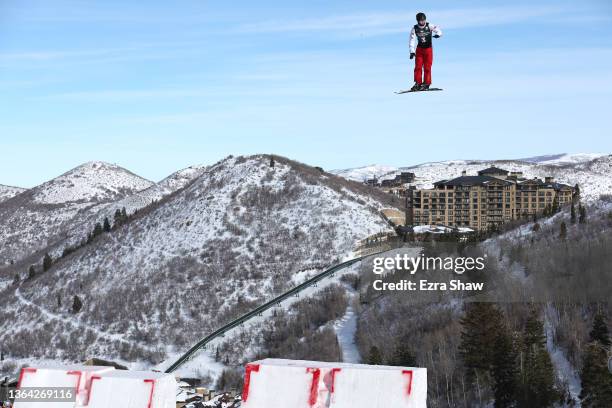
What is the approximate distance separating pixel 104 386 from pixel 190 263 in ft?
294

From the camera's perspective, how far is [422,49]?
67.2ft

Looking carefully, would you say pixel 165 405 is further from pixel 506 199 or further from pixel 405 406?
pixel 506 199

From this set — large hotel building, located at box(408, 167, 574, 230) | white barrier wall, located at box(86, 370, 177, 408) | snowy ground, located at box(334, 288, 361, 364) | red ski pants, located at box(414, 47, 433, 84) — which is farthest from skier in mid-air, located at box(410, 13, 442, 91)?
large hotel building, located at box(408, 167, 574, 230)

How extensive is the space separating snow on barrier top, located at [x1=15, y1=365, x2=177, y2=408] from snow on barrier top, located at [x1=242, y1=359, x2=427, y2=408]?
200 centimetres

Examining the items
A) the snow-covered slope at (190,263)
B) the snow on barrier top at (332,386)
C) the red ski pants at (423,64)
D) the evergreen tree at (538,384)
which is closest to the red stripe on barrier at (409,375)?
the snow on barrier top at (332,386)

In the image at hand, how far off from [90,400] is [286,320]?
206 feet

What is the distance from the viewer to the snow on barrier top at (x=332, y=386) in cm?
1856

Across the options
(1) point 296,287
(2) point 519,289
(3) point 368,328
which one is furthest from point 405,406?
(1) point 296,287

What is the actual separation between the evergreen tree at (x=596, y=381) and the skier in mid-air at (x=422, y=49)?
24.9 meters

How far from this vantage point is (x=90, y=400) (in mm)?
19672

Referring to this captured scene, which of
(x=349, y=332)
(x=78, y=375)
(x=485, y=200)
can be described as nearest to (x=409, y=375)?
(x=78, y=375)

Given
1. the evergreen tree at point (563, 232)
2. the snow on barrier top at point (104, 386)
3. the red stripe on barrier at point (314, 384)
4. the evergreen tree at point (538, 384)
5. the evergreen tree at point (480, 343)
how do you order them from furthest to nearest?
the evergreen tree at point (563, 232)
the evergreen tree at point (480, 343)
the evergreen tree at point (538, 384)
the snow on barrier top at point (104, 386)
the red stripe on barrier at point (314, 384)

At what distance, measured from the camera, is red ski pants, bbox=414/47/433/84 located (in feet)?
67.3

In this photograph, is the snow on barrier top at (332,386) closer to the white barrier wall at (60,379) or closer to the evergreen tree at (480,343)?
the white barrier wall at (60,379)
